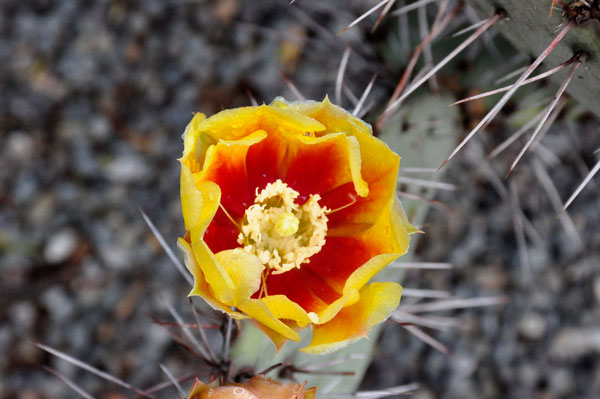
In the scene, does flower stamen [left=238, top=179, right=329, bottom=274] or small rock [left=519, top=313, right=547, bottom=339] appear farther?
small rock [left=519, top=313, right=547, bottom=339]

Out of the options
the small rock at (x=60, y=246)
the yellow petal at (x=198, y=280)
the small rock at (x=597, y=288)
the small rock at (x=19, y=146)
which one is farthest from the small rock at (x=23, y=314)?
the small rock at (x=597, y=288)

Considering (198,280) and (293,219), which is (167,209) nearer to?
(293,219)

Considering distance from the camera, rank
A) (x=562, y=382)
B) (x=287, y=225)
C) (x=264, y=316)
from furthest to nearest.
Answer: (x=562, y=382), (x=287, y=225), (x=264, y=316)

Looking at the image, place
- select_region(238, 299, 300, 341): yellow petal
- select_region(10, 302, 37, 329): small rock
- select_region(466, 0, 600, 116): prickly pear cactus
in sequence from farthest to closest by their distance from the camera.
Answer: select_region(10, 302, 37, 329): small rock → select_region(466, 0, 600, 116): prickly pear cactus → select_region(238, 299, 300, 341): yellow petal

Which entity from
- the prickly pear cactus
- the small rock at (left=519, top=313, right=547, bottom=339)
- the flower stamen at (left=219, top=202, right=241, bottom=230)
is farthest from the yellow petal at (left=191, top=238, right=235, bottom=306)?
the small rock at (left=519, top=313, right=547, bottom=339)

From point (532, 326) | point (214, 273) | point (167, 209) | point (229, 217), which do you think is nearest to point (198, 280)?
point (214, 273)

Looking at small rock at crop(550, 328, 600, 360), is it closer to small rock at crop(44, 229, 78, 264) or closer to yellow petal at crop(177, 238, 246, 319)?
small rock at crop(44, 229, 78, 264)
